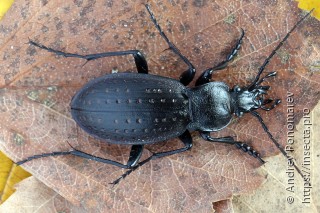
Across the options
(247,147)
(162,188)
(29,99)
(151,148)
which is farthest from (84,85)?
(247,147)

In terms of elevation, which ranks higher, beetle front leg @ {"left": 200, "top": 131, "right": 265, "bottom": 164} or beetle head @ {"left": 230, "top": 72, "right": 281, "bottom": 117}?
beetle head @ {"left": 230, "top": 72, "right": 281, "bottom": 117}

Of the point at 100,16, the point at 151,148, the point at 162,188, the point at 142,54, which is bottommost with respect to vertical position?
the point at 162,188

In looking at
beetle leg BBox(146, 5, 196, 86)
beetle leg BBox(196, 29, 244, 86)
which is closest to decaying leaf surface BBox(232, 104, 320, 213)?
beetle leg BBox(196, 29, 244, 86)

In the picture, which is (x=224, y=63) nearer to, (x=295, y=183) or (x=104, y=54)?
(x=104, y=54)

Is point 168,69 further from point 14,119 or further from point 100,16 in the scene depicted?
point 14,119

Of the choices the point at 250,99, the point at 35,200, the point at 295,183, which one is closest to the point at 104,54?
the point at 250,99

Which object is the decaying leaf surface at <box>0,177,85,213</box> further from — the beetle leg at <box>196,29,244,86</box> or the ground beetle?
the beetle leg at <box>196,29,244,86</box>
